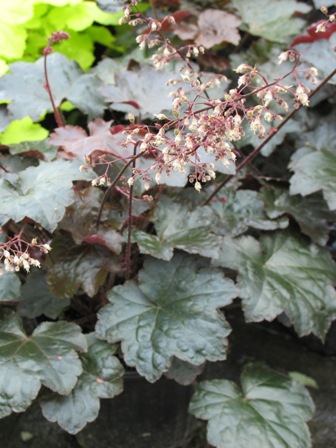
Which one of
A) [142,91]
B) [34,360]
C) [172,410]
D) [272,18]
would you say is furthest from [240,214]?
[272,18]

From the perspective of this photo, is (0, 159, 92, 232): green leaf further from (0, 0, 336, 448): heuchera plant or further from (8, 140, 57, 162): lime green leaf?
(8, 140, 57, 162): lime green leaf

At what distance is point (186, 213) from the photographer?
1438mm

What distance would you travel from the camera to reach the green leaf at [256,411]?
1290 millimetres

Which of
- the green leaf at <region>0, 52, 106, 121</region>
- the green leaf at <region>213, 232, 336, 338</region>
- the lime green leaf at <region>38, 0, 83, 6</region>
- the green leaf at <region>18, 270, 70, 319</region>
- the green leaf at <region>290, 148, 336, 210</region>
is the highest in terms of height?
the lime green leaf at <region>38, 0, 83, 6</region>

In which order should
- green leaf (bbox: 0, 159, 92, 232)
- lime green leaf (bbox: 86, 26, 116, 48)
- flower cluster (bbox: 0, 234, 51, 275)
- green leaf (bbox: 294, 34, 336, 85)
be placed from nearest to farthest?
flower cluster (bbox: 0, 234, 51, 275), green leaf (bbox: 0, 159, 92, 232), green leaf (bbox: 294, 34, 336, 85), lime green leaf (bbox: 86, 26, 116, 48)

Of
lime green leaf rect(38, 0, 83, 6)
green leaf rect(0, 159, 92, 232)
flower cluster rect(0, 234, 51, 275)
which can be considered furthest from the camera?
lime green leaf rect(38, 0, 83, 6)

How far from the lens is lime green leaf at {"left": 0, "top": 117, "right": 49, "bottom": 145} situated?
177 centimetres

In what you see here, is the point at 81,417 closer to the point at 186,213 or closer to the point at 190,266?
the point at 190,266

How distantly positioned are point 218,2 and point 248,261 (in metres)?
1.11

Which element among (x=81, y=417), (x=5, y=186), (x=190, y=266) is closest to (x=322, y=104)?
(x=190, y=266)

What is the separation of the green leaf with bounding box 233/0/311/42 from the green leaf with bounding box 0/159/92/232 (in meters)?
1.05

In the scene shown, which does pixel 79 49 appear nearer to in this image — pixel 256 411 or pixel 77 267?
pixel 77 267

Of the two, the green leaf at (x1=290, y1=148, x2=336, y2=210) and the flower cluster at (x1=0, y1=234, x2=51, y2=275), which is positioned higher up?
the flower cluster at (x1=0, y1=234, x2=51, y2=275)

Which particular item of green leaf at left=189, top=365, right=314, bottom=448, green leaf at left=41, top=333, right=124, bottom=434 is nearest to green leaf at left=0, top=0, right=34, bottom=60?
green leaf at left=41, top=333, right=124, bottom=434
